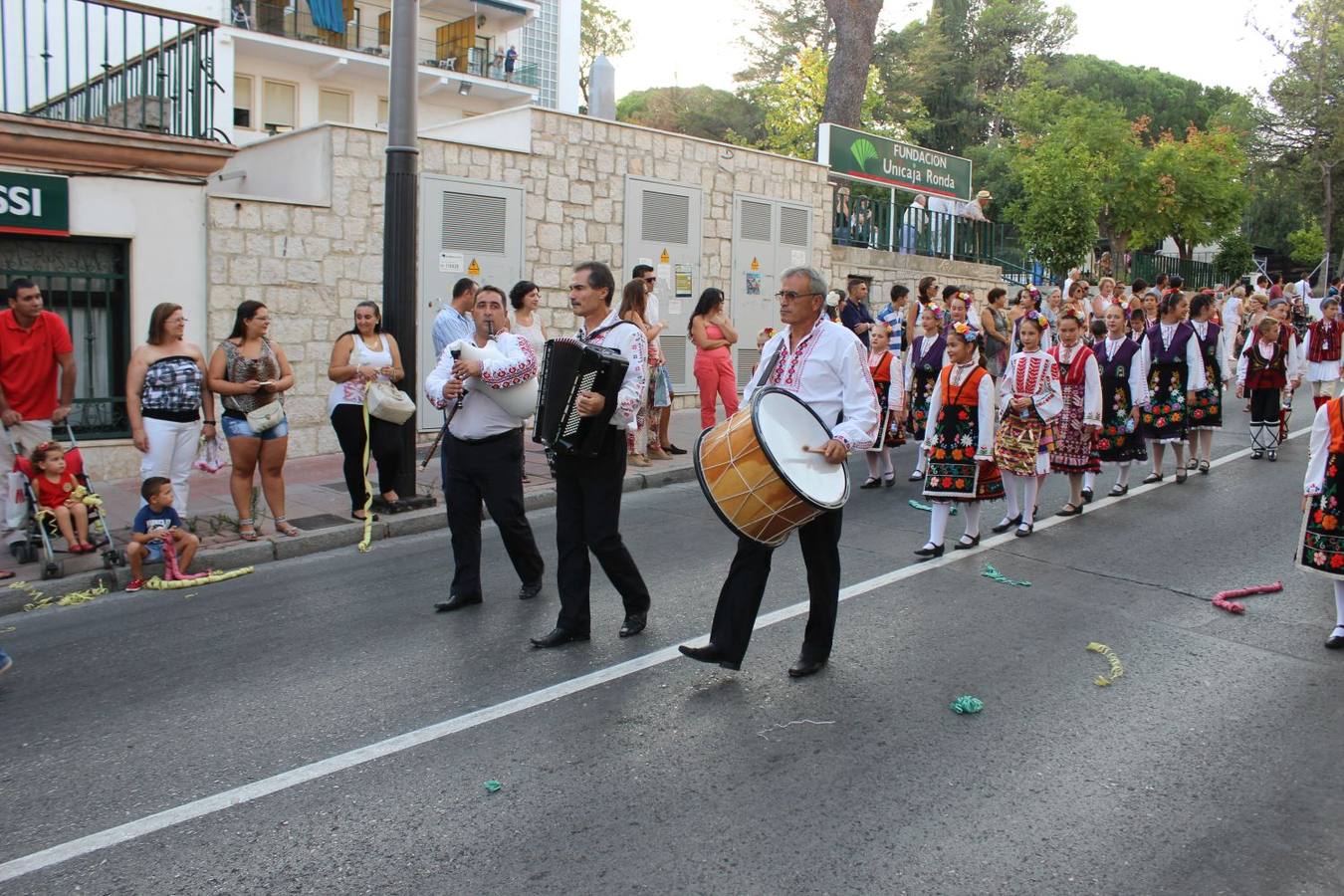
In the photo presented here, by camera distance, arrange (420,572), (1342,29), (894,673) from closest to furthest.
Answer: (894,673)
(420,572)
(1342,29)

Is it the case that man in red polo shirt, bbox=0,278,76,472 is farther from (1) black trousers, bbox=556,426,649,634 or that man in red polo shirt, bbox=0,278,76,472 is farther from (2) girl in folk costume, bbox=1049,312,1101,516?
(2) girl in folk costume, bbox=1049,312,1101,516

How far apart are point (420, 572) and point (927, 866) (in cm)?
495

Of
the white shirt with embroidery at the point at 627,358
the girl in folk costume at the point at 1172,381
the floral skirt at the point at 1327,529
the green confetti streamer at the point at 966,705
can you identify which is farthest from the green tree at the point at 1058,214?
the green confetti streamer at the point at 966,705

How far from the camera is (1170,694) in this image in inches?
215

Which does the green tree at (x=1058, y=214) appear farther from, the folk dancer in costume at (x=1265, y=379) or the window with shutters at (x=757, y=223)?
the folk dancer in costume at (x=1265, y=379)

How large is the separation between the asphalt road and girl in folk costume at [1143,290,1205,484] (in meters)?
4.01

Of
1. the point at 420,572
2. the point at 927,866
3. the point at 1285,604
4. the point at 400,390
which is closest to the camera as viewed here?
the point at 927,866

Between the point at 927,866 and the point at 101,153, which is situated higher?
the point at 101,153

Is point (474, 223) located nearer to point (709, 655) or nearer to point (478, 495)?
point (478, 495)

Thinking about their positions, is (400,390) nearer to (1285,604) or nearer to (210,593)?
(210,593)

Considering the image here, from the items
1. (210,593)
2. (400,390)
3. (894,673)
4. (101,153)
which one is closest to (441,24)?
(101,153)

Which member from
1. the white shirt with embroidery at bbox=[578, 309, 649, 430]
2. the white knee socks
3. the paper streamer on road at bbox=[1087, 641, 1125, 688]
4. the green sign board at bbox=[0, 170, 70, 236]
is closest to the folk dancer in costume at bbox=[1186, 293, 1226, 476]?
the white knee socks

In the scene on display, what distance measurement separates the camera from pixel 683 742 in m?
4.81

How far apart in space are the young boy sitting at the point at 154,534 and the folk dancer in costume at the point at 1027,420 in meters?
6.10
